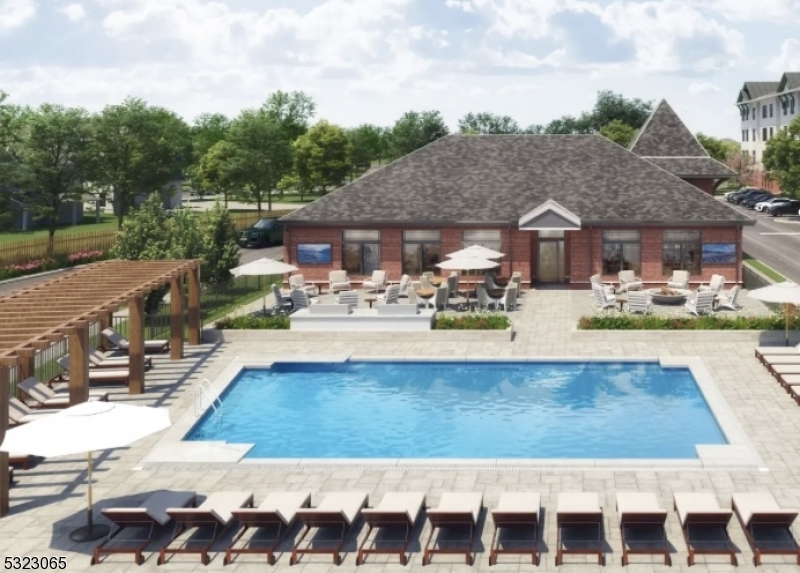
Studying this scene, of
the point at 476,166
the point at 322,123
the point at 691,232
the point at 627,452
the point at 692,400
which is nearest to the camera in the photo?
the point at 627,452

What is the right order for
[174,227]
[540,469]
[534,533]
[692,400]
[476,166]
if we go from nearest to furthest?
[534,533]
[540,469]
[692,400]
[174,227]
[476,166]

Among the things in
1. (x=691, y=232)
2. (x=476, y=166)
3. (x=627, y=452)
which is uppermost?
(x=476, y=166)

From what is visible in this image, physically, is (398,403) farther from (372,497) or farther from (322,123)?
(322,123)

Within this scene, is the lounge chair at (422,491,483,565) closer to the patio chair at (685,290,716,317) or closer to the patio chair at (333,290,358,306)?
the patio chair at (333,290,358,306)

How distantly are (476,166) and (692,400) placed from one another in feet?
75.7

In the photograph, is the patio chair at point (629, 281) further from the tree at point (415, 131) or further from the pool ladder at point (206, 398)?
the tree at point (415, 131)

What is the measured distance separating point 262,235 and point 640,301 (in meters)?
31.6

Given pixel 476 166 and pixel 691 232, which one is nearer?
pixel 691 232

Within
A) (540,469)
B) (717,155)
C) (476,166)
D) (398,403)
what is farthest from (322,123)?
(540,469)

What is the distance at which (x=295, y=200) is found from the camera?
114750 millimetres

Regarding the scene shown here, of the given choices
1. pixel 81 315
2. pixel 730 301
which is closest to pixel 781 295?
pixel 730 301

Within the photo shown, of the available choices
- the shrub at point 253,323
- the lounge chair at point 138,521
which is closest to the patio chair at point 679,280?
the shrub at point 253,323

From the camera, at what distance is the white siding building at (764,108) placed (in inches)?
3999

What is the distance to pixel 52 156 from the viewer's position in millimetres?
57188
